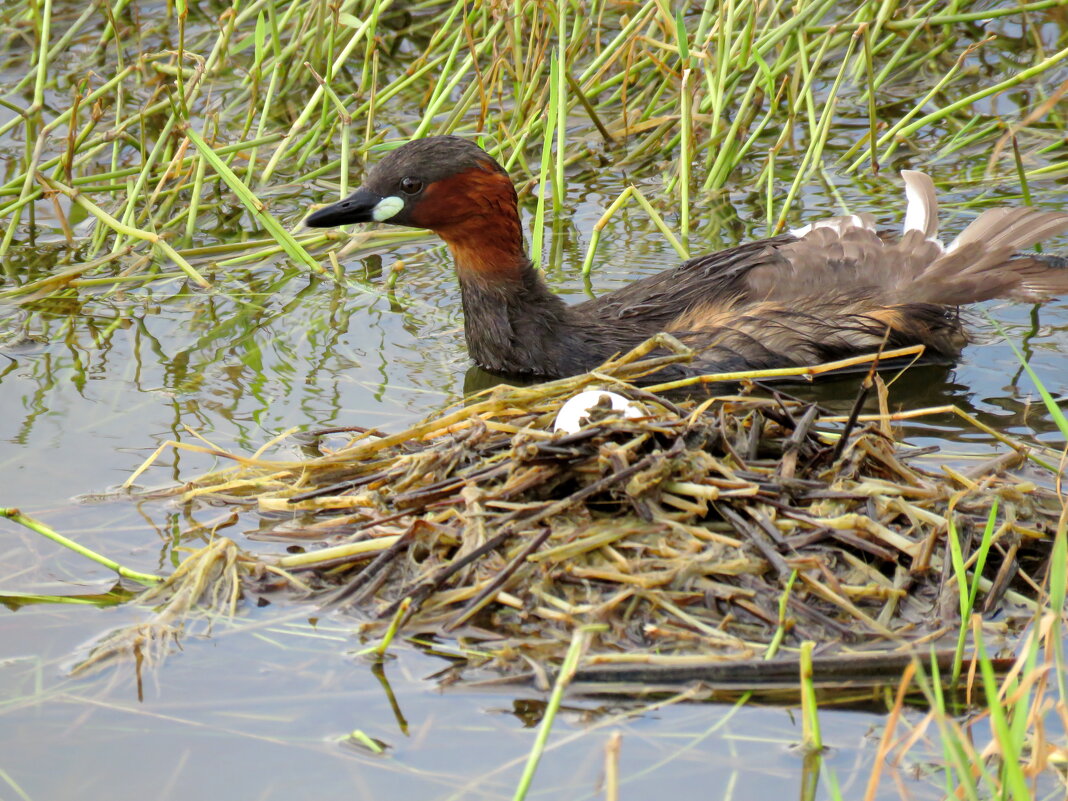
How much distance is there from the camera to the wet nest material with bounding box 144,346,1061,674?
3820mm

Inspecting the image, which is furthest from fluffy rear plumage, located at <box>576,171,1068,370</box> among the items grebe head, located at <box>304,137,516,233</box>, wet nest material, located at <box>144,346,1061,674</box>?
wet nest material, located at <box>144,346,1061,674</box>

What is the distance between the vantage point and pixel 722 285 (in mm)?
5949

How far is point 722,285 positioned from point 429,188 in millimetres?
1264

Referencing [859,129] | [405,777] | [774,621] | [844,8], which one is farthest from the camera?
[844,8]

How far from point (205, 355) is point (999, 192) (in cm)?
397

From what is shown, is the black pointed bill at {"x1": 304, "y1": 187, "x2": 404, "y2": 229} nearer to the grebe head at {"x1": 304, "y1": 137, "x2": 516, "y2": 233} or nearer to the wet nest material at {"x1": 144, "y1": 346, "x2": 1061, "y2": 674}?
the grebe head at {"x1": 304, "y1": 137, "x2": 516, "y2": 233}

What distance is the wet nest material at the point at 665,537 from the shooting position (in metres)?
3.82

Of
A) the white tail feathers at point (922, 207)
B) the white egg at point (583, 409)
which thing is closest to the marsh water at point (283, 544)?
the white tail feathers at point (922, 207)

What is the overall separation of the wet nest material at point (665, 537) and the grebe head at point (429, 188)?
5.64 ft

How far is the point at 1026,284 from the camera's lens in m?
5.96

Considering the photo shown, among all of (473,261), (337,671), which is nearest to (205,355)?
(473,261)

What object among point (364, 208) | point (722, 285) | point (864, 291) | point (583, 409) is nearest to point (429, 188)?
point (364, 208)

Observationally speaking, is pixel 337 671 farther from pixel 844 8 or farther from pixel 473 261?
pixel 844 8

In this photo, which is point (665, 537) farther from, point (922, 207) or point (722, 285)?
A: point (922, 207)
